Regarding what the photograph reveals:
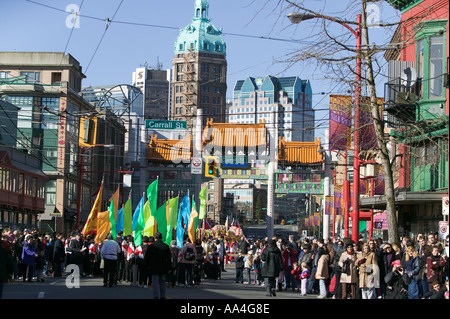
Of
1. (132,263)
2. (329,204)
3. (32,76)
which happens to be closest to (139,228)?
(132,263)

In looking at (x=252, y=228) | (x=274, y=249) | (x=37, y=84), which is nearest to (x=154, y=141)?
(x=37, y=84)

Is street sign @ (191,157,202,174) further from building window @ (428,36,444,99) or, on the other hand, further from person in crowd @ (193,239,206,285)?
person in crowd @ (193,239,206,285)

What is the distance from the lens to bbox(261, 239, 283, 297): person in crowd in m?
22.2

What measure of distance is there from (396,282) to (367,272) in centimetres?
81

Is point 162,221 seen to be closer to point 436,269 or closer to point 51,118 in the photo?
point 436,269

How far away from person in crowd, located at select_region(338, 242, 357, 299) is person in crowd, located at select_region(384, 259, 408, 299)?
134 centimetres

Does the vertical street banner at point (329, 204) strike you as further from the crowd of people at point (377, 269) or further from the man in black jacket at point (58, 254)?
the crowd of people at point (377, 269)

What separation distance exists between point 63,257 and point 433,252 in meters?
15.5

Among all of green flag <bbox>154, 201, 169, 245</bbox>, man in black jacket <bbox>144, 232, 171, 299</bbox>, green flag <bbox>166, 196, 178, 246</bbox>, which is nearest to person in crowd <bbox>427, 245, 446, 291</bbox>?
man in black jacket <bbox>144, 232, 171, 299</bbox>

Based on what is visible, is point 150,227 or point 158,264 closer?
point 158,264

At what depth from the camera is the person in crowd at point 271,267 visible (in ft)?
72.7

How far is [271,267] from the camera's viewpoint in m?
22.1
